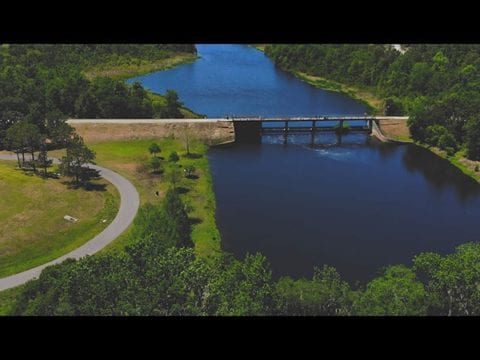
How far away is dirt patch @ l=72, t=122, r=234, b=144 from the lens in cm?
6147

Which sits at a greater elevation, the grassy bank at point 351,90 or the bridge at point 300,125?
the grassy bank at point 351,90

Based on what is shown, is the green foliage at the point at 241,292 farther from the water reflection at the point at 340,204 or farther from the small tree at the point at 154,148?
the small tree at the point at 154,148

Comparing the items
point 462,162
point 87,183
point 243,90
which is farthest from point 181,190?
point 243,90

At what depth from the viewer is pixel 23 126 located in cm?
5153

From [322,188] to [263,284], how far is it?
2433cm

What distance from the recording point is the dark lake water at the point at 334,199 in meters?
40.1

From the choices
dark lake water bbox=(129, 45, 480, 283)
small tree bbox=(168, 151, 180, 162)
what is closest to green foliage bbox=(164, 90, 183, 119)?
dark lake water bbox=(129, 45, 480, 283)

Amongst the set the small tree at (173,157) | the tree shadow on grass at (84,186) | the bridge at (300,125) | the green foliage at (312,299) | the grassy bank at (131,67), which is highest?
the grassy bank at (131,67)

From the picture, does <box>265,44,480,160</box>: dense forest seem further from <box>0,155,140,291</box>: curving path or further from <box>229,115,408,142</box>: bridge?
<box>0,155,140,291</box>: curving path

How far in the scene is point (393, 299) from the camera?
26.4m

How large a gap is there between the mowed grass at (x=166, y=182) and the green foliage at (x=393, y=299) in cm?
1440

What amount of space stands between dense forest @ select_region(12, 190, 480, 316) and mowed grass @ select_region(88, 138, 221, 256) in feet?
29.8

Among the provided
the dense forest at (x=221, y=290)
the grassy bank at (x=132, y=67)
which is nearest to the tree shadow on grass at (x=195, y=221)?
the dense forest at (x=221, y=290)

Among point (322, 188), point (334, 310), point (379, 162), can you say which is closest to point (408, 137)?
point (379, 162)
